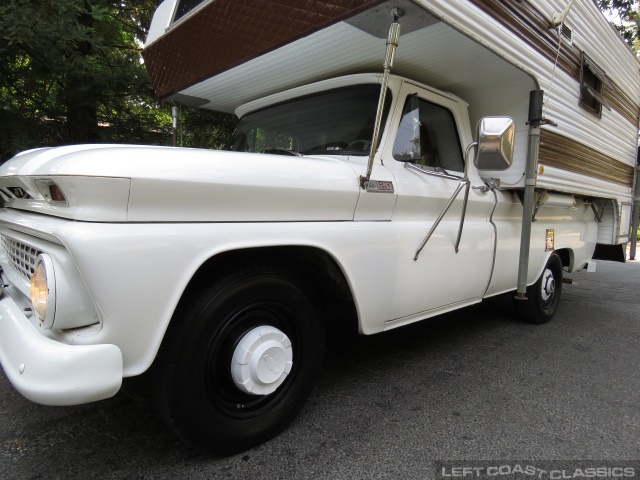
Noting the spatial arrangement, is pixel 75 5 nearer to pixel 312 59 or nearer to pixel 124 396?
pixel 312 59

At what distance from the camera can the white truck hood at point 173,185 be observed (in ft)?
4.89

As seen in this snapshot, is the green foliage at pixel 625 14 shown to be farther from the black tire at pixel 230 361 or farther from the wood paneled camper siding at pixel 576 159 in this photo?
the black tire at pixel 230 361

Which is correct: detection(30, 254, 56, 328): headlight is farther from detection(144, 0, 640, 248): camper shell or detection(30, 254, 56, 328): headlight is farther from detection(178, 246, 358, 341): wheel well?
detection(144, 0, 640, 248): camper shell

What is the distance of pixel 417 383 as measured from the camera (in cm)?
281

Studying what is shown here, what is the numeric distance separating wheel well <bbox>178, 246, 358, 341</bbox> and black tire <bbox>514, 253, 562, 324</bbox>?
7.64 feet

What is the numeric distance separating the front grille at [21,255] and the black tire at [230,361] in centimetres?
66

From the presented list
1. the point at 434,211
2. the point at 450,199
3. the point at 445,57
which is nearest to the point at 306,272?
the point at 434,211

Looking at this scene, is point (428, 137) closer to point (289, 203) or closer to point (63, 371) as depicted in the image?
point (289, 203)

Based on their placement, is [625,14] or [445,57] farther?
[625,14]

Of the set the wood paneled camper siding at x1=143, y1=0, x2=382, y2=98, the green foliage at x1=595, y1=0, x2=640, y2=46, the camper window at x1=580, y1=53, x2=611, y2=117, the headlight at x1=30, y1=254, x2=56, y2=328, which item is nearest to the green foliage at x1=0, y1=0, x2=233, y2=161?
the wood paneled camper siding at x1=143, y1=0, x2=382, y2=98

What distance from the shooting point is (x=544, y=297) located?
4305 mm

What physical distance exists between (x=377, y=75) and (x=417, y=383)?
2.00m

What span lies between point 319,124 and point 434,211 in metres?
0.98

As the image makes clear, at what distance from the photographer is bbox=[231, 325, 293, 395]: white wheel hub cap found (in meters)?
1.89
